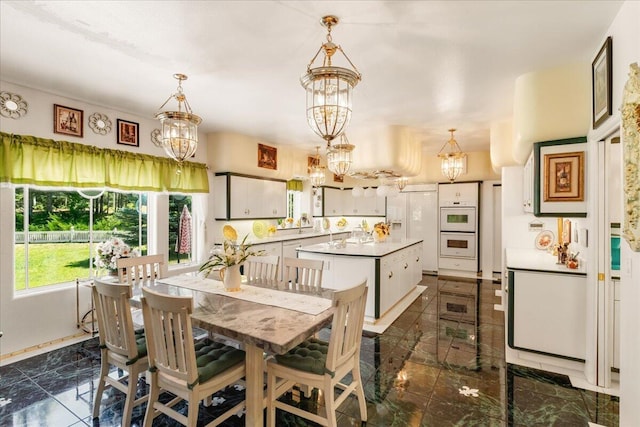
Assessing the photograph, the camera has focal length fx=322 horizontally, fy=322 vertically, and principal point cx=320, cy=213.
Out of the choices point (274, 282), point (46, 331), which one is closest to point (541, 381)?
point (274, 282)

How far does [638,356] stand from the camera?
1.77m

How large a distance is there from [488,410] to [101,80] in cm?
436

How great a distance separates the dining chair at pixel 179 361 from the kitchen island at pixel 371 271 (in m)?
2.25

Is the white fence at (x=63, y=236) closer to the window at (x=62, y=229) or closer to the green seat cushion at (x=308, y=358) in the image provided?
the window at (x=62, y=229)

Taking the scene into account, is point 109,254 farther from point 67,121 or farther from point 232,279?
point 232,279

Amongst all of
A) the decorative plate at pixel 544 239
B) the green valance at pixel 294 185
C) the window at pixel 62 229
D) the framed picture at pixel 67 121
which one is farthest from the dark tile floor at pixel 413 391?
the green valance at pixel 294 185

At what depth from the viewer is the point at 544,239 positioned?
4.43 m

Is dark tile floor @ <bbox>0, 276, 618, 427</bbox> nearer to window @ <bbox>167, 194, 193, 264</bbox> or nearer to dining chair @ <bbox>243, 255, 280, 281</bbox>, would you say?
dining chair @ <bbox>243, 255, 280, 281</bbox>

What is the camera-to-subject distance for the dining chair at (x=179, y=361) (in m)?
1.77

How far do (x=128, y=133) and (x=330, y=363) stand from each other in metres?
3.86

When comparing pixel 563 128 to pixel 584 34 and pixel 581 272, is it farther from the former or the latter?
pixel 581 272

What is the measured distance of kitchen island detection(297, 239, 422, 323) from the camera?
400 centimetres

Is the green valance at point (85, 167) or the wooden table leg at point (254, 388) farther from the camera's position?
the green valance at point (85, 167)

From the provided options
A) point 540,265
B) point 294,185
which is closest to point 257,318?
point 540,265
